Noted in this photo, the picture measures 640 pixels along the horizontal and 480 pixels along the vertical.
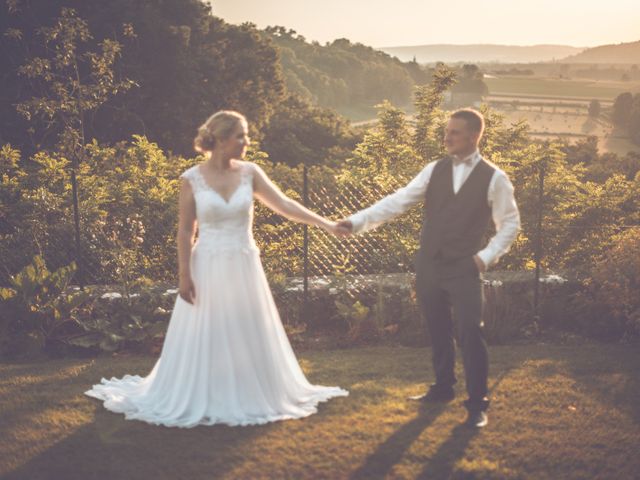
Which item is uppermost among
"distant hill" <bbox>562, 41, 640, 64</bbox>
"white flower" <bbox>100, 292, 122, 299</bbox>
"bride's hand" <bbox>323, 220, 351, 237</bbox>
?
"distant hill" <bbox>562, 41, 640, 64</bbox>

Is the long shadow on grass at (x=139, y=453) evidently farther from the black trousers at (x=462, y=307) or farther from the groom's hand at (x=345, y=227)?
the groom's hand at (x=345, y=227)

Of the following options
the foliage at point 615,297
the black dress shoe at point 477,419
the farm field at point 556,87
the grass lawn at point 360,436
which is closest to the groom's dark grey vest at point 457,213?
the black dress shoe at point 477,419

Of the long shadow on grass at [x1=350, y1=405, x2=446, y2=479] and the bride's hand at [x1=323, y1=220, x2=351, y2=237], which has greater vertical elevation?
the bride's hand at [x1=323, y1=220, x2=351, y2=237]

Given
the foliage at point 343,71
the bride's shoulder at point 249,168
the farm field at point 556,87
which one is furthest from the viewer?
the farm field at point 556,87

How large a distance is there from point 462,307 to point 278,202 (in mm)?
1581

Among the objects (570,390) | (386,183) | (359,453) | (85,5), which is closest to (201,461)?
(359,453)

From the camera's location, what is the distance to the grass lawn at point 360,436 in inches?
167

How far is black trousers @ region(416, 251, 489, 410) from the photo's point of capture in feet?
15.8

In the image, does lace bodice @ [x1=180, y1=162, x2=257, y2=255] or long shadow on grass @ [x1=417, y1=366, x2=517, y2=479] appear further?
lace bodice @ [x1=180, y1=162, x2=257, y2=255]

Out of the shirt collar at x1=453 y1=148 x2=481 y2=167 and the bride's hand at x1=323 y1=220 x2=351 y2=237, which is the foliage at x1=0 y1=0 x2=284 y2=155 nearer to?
the bride's hand at x1=323 y1=220 x2=351 y2=237

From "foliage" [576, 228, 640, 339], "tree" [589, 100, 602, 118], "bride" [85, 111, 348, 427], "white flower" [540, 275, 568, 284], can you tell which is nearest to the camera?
"bride" [85, 111, 348, 427]

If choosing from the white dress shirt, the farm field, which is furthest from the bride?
the farm field

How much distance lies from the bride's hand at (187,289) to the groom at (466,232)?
164cm

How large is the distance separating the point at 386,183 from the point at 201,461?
5847 millimetres
